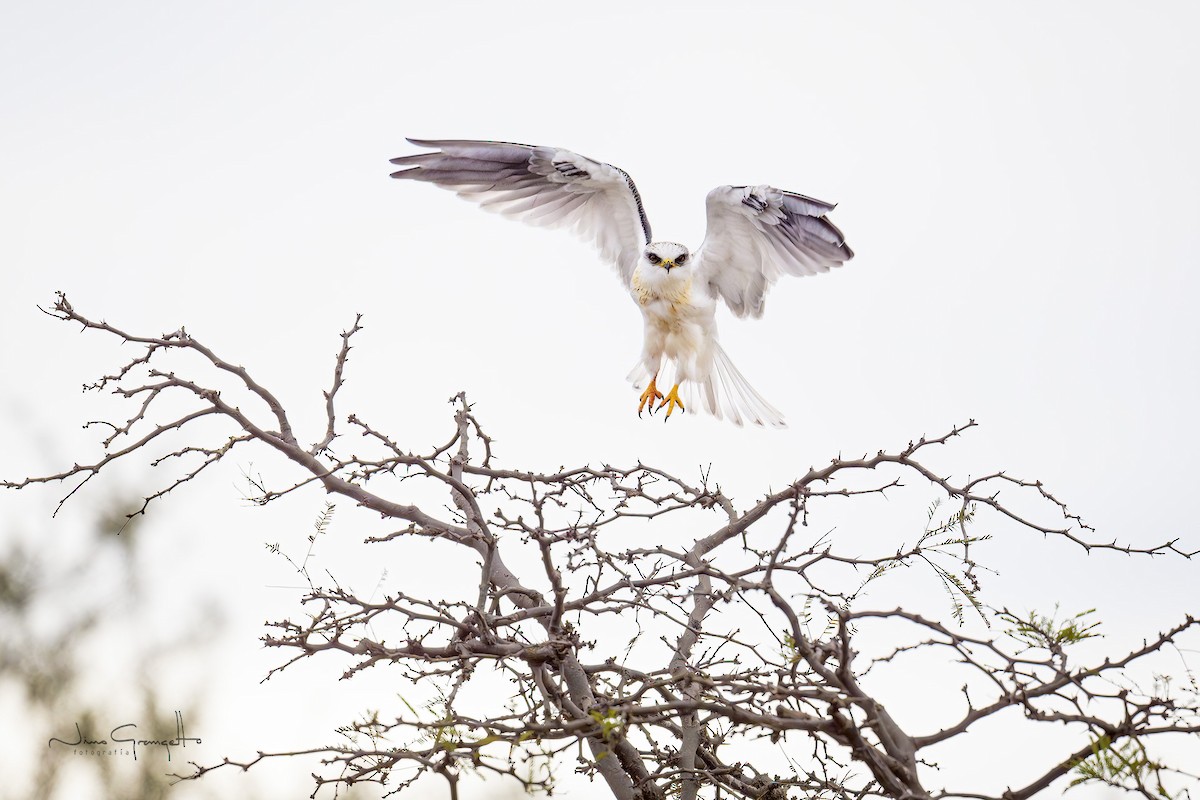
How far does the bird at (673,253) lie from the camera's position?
4.80 meters

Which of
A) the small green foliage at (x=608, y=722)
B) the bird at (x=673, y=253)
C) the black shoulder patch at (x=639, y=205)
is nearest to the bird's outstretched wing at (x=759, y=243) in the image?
the bird at (x=673, y=253)

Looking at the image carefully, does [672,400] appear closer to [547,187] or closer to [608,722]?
[547,187]

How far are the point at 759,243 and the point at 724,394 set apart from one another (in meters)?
0.67

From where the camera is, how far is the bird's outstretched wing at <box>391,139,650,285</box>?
493cm

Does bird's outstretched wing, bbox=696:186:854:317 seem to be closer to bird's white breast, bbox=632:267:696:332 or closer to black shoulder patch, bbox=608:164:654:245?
bird's white breast, bbox=632:267:696:332

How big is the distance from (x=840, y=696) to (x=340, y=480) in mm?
1399

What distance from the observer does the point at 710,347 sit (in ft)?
16.7

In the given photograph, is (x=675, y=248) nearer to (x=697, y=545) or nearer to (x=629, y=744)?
(x=697, y=545)

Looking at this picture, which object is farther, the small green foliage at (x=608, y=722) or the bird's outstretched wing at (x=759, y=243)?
the bird's outstretched wing at (x=759, y=243)

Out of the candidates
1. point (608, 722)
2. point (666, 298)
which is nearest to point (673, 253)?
point (666, 298)

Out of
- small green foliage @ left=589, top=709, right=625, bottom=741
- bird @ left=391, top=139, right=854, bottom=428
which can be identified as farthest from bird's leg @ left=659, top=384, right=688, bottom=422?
Result: small green foliage @ left=589, top=709, right=625, bottom=741

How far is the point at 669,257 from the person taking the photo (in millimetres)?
4898

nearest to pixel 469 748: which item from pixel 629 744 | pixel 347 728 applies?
pixel 347 728

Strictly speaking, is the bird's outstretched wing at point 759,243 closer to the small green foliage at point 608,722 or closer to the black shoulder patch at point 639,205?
the black shoulder patch at point 639,205
